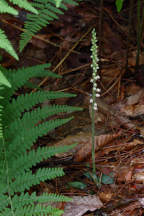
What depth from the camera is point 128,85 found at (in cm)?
296

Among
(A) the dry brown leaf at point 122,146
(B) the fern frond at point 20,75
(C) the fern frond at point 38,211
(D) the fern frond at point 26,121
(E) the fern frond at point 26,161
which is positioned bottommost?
(C) the fern frond at point 38,211

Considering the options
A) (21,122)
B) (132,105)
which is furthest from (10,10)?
(132,105)

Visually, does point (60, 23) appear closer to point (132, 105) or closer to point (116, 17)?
point (116, 17)

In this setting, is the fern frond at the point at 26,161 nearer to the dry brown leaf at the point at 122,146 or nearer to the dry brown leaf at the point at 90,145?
the dry brown leaf at the point at 90,145

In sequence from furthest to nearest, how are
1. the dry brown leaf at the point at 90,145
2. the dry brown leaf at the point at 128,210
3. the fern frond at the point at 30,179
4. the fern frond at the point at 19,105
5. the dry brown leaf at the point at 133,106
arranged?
the dry brown leaf at the point at 133,106 → the dry brown leaf at the point at 90,145 → the fern frond at the point at 19,105 → the dry brown leaf at the point at 128,210 → the fern frond at the point at 30,179

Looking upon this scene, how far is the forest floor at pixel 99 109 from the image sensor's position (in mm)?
1971

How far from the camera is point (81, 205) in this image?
1.89m

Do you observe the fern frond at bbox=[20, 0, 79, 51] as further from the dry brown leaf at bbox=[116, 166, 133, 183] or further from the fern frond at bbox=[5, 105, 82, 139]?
the dry brown leaf at bbox=[116, 166, 133, 183]

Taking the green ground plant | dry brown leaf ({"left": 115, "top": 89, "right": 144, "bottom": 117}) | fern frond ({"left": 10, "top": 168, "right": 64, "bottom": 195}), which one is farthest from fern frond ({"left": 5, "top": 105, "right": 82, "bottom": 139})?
dry brown leaf ({"left": 115, "top": 89, "right": 144, "bottom": 117})

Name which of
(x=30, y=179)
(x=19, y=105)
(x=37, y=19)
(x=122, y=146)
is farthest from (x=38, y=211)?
(x=37, y=19)

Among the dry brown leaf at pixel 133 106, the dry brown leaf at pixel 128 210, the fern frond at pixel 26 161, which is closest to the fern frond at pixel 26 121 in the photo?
the fern frond at pixel 26 161

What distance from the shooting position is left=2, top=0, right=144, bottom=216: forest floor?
1.97 metres

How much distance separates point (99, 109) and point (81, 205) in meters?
1.08

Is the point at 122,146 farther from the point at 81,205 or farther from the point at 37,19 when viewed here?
the point at 37,19
